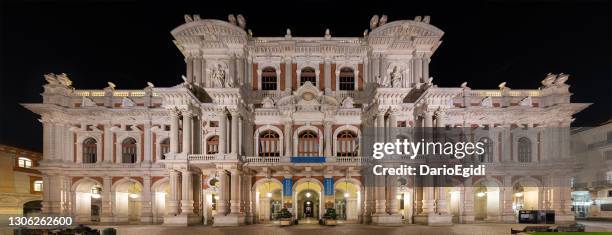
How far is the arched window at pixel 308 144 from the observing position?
38.6 meters

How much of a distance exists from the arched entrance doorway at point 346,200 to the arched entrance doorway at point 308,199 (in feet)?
5.42

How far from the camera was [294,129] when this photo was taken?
3872cm

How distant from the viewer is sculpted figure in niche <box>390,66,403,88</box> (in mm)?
35400

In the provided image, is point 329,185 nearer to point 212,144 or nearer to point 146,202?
point 212,144

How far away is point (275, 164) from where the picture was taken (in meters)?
36.2

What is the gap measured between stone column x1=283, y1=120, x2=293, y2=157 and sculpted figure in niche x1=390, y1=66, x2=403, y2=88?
9.55 metres

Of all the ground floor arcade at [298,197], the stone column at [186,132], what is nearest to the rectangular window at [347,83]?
the ground floor arcade at [298,197]

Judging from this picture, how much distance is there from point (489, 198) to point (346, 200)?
13.1m

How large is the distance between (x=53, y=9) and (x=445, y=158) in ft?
94.2

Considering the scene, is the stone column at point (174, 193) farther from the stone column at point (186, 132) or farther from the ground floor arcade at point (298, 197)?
the stone column at point (186, 132)

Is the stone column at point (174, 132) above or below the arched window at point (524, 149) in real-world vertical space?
above

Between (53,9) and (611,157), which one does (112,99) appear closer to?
(53,9)

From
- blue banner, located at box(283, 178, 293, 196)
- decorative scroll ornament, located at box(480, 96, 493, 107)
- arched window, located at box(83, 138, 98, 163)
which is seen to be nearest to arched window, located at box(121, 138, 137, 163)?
arched window, located at box(83, 138, 98, 163)

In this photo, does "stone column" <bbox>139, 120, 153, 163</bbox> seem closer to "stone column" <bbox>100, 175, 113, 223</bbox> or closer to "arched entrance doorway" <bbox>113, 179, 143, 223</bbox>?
"arched entrance doorway" <bbox>113, 179, 143, 223</bbox>
